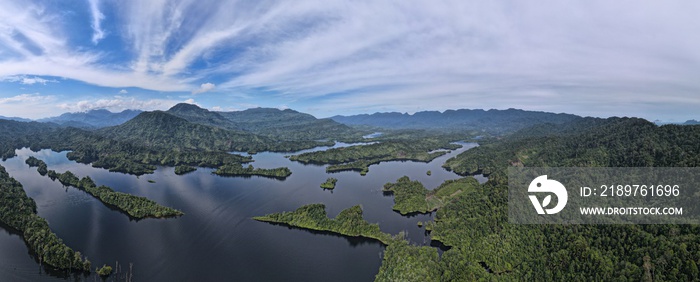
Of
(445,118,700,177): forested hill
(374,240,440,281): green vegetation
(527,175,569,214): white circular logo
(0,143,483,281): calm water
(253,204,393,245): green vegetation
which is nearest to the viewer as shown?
(374,240,440,281): green vegetation

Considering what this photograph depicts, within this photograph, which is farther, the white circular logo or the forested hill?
the forested hill

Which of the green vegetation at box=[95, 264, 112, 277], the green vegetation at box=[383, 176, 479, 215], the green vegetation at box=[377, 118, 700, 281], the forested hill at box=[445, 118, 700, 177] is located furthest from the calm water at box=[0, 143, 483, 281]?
the forested hill at box=[445, 118, 700, 177]

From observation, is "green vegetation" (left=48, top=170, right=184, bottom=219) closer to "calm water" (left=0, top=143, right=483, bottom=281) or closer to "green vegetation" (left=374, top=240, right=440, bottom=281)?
"calm water" (left=0, top=143, right=483, bottom=281)

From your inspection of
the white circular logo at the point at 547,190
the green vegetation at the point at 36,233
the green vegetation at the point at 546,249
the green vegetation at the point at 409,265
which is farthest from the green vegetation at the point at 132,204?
the white circular logo at the point at 547,190

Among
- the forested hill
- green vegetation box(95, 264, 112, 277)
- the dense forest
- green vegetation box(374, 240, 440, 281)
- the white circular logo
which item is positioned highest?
the forested hill

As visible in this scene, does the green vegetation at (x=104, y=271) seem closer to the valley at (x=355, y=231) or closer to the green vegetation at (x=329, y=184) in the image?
the valley at (x=355, y=231)

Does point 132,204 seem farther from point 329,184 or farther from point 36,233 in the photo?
point 329,184

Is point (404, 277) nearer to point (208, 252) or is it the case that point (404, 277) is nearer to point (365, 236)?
point (365, 236)
